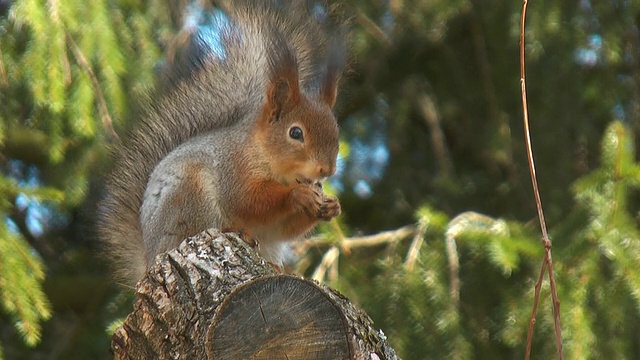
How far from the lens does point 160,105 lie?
222cm

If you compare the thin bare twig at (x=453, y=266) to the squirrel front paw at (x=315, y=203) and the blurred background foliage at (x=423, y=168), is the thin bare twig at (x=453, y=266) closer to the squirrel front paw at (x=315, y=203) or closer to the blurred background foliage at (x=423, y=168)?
the blurred background foliage at (x=423, y=168)

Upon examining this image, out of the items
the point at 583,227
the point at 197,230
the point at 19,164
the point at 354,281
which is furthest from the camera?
the point at 19,164

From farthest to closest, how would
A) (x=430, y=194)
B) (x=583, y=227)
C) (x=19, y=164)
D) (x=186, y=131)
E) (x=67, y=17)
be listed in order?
1. (x=430, y=194)
2. (x=19, y=164)
3. (x=583, y=227)
4. (x=67, y=17)
5. (x=186, y=131)

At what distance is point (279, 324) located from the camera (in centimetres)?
132

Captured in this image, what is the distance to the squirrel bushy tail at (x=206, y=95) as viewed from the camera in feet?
7.14

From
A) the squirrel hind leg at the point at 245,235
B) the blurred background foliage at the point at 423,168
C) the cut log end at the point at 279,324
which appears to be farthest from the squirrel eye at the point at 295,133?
the cut log end at the point at 279,324

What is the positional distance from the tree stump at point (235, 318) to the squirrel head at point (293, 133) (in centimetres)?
62

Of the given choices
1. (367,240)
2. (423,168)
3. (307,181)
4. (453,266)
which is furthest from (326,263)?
(423,168)

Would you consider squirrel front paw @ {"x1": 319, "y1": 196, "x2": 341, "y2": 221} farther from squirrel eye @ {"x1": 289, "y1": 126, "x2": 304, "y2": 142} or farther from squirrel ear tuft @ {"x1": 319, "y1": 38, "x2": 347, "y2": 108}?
squirrel ear tuft @ {"x1": 319, "y1": 38, "x2": 347, "y2": 108}

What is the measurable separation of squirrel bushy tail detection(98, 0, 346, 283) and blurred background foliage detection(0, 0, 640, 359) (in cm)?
10

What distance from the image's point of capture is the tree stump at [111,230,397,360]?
1.31 metres

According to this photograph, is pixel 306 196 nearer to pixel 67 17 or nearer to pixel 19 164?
pixel 67 17

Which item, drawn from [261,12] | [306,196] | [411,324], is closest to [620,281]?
[411,324]

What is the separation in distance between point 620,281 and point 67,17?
1.44 m
